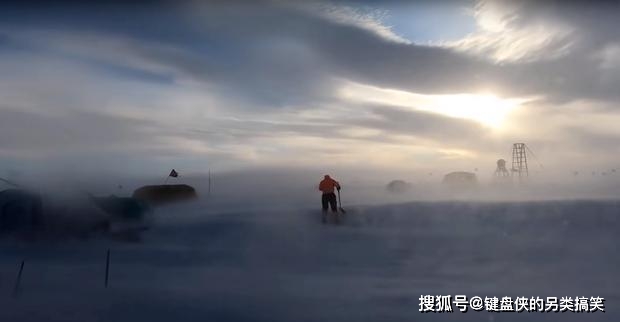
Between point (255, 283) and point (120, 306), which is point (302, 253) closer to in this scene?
point (255, 283)

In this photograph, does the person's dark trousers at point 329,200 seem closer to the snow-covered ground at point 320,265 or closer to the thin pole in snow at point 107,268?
the snow-covered ground at point 320,265

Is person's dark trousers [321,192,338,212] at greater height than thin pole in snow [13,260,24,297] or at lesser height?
greater

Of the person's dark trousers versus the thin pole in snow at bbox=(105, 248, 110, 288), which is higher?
the person's dark trousers

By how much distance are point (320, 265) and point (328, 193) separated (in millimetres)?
2589

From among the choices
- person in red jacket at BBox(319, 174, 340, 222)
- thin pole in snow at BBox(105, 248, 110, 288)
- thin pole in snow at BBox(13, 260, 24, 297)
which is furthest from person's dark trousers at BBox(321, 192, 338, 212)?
thin pole in snow at BBox(13, 260, 24, 297)

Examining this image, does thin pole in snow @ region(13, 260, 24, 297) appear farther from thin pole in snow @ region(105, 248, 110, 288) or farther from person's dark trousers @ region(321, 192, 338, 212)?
person's dark trousers @ region(321, 192, 338, 212)

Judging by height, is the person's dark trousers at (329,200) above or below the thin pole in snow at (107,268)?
above

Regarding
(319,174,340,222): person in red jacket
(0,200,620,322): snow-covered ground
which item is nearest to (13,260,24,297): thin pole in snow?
(0,200,620,322): snow-covered ground

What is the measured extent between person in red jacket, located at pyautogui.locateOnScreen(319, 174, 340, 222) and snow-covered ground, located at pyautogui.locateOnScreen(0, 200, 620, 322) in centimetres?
34

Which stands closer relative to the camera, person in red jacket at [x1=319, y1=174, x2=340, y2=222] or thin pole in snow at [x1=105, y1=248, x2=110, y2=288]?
thin pole in snow at [x1=105, y1=248, x2=110, y2=288]

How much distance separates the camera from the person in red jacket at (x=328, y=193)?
10134mm

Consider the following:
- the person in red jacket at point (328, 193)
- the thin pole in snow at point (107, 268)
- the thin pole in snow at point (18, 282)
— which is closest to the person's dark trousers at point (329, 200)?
the person in red jacket at point (328, 193)

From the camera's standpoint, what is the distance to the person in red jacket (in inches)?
399

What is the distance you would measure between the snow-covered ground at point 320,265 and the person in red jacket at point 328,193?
34 cm
